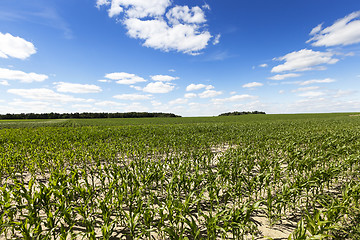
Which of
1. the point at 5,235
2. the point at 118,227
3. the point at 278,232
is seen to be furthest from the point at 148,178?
the point at 278,232

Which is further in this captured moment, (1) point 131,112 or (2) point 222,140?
(1) point 131,112

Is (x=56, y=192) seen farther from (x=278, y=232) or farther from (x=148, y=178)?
(x=278, y=232)

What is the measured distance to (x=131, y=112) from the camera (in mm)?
113125

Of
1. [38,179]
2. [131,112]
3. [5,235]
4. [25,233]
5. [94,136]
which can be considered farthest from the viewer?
[131,112]

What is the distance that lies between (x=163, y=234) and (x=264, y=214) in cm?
269

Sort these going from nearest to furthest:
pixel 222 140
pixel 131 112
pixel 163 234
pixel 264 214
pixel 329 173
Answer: pixel 163 234 → pixel 264 214 → pixel 329 173 → pixel 222 140 → pixel 131 112

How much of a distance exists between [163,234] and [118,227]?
1.10 metres

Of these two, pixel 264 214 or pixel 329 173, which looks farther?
pixel 329 173

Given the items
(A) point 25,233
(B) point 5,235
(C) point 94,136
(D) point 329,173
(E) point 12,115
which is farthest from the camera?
(E) point 12,115

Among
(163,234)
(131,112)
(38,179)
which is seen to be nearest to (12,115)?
(131,112)

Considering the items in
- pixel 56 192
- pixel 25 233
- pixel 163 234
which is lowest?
pixel 163 234

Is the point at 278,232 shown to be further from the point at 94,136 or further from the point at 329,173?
the point at 94,136

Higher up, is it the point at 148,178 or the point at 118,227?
the point at 148,178

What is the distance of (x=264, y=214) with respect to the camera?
421 cm
